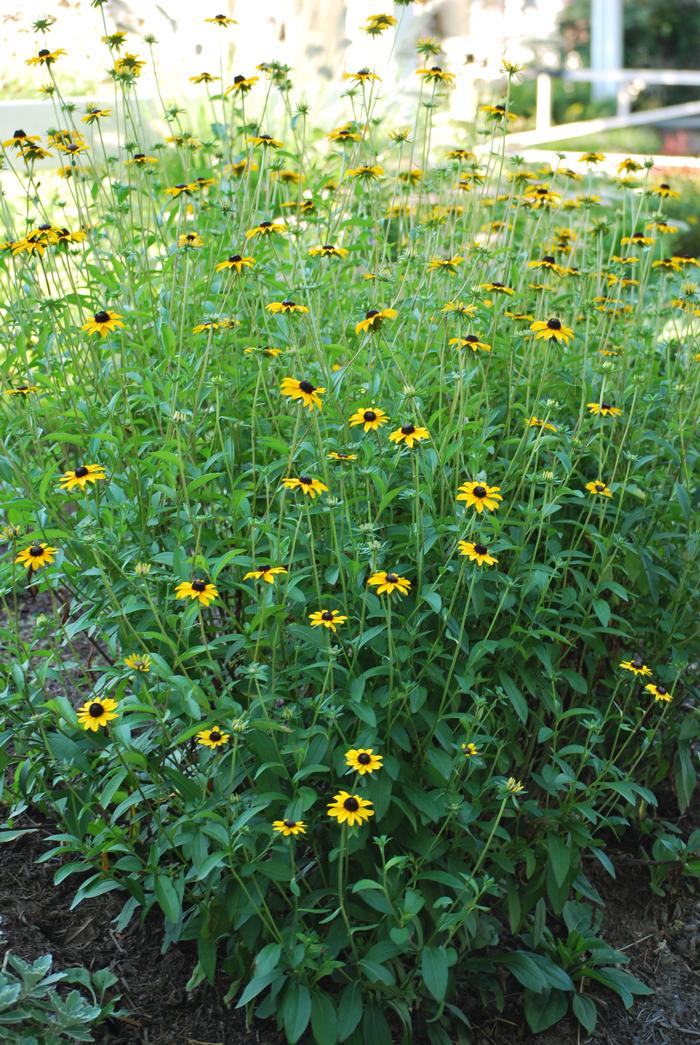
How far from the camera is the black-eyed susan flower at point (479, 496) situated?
199cm

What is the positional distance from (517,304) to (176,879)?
1.82 meters

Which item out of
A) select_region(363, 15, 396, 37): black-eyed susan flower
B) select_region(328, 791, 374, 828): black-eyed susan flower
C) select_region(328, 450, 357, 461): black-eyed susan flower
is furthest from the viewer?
select_region(363, 15, 396, 37): black-eyed susan flower

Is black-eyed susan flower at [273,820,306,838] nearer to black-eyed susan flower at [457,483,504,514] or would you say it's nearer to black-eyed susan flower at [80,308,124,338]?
black-eyed susan flower at [457,483,504,514]

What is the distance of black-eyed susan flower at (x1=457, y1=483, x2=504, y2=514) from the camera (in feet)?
6.51

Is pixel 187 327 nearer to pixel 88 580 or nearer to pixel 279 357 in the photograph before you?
pixel 279 357

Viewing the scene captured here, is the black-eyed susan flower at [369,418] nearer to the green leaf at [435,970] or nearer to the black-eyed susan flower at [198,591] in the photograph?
the black-eyed susan flower at [198,591]

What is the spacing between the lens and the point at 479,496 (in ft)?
6.63

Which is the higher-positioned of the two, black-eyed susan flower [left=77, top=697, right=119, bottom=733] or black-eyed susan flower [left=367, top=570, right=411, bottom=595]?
black-eyed susan flower [left=367, top=570, right=411, bottom=595]

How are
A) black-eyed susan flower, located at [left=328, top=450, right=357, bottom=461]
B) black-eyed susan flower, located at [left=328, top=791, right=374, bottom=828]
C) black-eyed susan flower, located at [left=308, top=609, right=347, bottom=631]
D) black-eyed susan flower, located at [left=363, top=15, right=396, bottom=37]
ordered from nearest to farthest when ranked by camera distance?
black-eyed susan flower, located at [left=328, top=791, right=374, bottom=828]
black-eyed susan flower, located at [left=308, top=609, right=347, bottom=631]
black-eyed susan flower, located at [left=328, top=450, right=357, bottom=461]
black-eyed susan flower, located at [left=363, top=15, right=396, bottom=37]

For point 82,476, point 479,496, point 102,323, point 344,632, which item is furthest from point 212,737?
point 102,323

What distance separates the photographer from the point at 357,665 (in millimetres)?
2131

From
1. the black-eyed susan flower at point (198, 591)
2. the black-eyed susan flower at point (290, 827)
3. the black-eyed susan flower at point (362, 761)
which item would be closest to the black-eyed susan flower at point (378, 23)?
the black-eyed susan flower at point (198, 591)

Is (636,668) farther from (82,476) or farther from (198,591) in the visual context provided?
(82,476)

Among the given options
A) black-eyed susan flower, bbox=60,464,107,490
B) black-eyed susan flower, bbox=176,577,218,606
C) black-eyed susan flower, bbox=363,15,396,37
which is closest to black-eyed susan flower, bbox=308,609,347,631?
black-eyed susan flower, bbox=176,577,218,606
